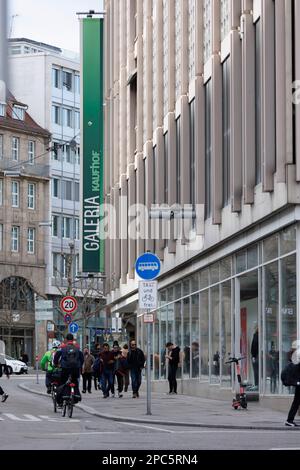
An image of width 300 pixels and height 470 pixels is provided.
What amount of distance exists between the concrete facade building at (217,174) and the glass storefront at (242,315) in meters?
0.05

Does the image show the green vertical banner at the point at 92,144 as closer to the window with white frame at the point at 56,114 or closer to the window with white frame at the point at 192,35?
the window with white frame at the point at 192,35

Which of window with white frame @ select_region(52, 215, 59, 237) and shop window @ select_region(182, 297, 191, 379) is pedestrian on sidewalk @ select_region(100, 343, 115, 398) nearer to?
shop window @ select_region(182, 297, 191, 379)

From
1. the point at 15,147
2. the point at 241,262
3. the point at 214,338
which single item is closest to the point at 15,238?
the point at 15,147

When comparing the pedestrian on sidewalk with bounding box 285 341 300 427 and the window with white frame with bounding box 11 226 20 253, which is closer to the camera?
the pedestrian on sidewalk with bounding box 285 341 300 427

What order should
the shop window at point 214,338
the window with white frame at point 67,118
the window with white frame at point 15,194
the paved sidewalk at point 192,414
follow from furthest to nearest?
the window with white frame at point 67,118
the window with white frame at point 15,194
the shop window at point 214,338
the paved sidewalk at point 192,414

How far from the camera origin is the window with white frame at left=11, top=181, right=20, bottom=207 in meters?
98.1

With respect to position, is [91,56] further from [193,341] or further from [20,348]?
[20,348]

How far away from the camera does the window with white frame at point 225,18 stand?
2942 cm

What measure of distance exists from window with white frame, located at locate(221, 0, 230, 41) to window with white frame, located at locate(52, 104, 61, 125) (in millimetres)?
71468

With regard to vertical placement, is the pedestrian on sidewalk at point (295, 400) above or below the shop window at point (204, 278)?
below

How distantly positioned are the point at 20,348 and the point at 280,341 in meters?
73.7

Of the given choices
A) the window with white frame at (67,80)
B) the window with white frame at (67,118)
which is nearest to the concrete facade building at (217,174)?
the window with white frame at (67,80)

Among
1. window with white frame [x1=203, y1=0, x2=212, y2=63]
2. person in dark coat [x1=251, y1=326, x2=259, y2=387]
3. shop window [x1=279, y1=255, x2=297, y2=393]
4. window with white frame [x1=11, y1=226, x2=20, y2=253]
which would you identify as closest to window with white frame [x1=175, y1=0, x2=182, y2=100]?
window with white frame [x1=203, y1=0, x2=212, y2=63]
